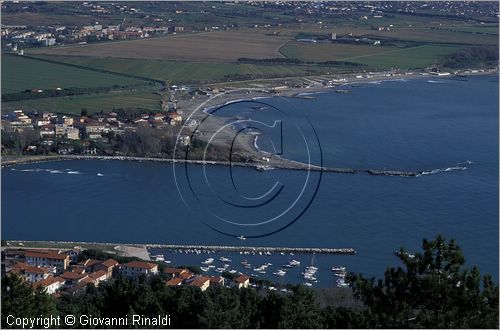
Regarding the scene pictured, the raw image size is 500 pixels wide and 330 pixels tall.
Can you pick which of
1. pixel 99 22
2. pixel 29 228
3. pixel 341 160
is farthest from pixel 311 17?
pixel 29 228

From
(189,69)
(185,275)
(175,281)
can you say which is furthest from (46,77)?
(175,281)

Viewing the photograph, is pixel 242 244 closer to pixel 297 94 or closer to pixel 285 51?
pixel 297 94

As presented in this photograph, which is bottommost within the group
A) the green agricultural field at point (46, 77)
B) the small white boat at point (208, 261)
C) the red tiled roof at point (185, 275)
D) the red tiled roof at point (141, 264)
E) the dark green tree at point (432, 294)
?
the green agricultural field at point (46, 77)

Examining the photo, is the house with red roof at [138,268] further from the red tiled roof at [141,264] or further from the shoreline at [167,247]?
the shoreline at [167,247]

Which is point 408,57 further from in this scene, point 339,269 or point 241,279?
point 241,279

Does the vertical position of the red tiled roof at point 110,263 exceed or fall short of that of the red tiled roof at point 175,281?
it falls short

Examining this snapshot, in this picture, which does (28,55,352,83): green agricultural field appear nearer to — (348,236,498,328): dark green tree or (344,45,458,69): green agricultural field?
(344,45,458,69): green agricultural field

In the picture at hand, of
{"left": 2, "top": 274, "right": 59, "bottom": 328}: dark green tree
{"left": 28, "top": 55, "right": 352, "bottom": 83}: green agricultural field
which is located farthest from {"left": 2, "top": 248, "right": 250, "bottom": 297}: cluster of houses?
{"left": 28, "top": 55, "right": 352, "bottom": 83}: green agricultural field

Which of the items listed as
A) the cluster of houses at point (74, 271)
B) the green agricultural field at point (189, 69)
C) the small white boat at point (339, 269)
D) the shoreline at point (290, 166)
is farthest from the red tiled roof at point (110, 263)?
the green agricultural field at point (189, 69)
